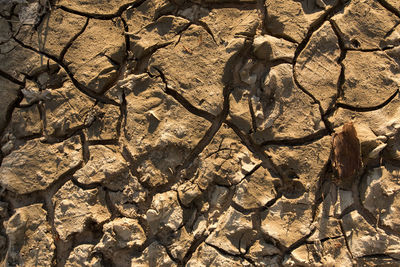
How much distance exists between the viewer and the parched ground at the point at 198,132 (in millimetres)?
1922

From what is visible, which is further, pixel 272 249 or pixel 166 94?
pixel 166 94

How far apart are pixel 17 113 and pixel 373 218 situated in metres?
2.29

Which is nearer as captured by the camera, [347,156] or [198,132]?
[347,156]

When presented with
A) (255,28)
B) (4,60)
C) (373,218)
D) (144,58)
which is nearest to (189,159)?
(144,58)

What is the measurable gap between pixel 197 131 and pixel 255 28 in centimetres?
77

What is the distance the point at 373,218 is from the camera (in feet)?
6.27

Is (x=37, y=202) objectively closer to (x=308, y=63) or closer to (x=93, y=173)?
(x=93, y=173)

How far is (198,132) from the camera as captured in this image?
2059 millimetres

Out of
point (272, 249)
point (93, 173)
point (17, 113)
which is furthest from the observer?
point (17, 113)

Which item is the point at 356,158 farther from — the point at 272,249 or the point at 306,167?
the point at 272,249

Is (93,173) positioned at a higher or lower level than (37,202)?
higher

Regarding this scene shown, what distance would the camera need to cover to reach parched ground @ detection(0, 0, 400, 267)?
1922 mm

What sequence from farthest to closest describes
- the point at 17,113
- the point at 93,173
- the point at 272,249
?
the point at 17,113 < the point at 93,173 < the point at 272,249

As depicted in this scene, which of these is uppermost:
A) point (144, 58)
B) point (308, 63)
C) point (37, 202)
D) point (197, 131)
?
point (308, 63)
